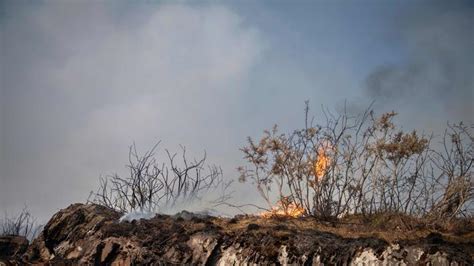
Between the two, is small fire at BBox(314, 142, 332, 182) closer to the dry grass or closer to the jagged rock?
the dry grass

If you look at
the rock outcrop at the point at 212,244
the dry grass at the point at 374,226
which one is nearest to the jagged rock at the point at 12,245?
the rock outcrop at the point at 212,244

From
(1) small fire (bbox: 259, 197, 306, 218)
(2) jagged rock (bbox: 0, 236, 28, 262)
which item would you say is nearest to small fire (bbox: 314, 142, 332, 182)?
(1) small fire (bbox: 259, 197, 306, 218)

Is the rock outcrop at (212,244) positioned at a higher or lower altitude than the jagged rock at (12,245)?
lower

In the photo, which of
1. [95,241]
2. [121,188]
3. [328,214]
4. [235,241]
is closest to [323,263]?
[235,241]

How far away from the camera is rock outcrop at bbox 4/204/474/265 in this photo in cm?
718

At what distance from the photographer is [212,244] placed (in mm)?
8883

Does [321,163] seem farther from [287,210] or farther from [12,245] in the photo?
[12,245]

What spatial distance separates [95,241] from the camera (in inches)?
412

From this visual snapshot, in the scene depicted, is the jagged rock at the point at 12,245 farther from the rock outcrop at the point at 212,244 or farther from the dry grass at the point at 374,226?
the dry grass at the point at 374,226

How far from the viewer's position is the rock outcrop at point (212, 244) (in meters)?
7.18

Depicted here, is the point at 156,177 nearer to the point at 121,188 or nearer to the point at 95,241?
the point at 121,188

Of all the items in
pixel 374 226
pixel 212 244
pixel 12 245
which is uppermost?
pixel 12 245

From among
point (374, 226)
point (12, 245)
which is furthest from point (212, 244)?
point (12, 245)

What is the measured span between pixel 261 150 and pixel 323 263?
4.65 meters
